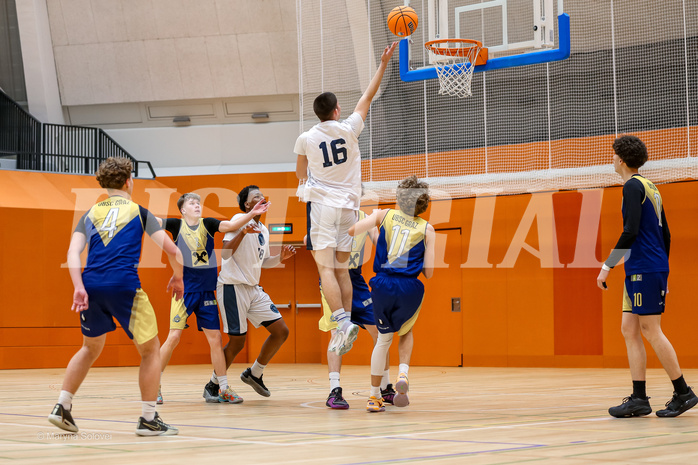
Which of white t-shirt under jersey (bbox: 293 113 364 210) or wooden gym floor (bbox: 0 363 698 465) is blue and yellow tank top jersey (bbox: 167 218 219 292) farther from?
white t-shirt under jersey (bbox: 293 113 364 210)

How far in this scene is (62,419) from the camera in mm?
4719

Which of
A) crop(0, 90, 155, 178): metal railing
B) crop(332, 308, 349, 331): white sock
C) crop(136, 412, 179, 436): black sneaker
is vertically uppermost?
crop(0, 90, 155, 178): metal railing

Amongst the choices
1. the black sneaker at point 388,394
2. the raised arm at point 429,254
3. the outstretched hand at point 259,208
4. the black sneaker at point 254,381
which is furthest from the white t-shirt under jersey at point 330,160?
the black sneaker at point 254,381

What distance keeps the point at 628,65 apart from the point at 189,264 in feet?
24.9

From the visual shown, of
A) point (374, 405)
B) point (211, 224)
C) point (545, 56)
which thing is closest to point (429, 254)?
point (374, 405)

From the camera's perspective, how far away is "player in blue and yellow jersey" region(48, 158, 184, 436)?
15.5 ft

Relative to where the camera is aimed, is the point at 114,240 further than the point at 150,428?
Yes

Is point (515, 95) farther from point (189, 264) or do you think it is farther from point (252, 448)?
point (252, 448)

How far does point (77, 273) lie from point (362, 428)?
197cm

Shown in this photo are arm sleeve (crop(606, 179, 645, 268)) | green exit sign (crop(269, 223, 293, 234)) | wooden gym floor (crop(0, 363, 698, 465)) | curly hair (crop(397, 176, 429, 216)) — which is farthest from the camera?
green exit sign (crop(269, 223, 293, 234))

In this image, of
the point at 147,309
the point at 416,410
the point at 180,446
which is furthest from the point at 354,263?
the point at 180,446

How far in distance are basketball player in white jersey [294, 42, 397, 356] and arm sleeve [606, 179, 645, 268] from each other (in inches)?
81.2

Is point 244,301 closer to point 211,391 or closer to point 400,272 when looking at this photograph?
point 211,391

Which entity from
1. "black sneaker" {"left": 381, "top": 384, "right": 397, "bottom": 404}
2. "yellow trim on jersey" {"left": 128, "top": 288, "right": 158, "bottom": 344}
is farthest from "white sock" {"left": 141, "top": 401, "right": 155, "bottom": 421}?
"black sneaker" {"left": 381, "top": 384, "right": 397, "bottom": 404}
